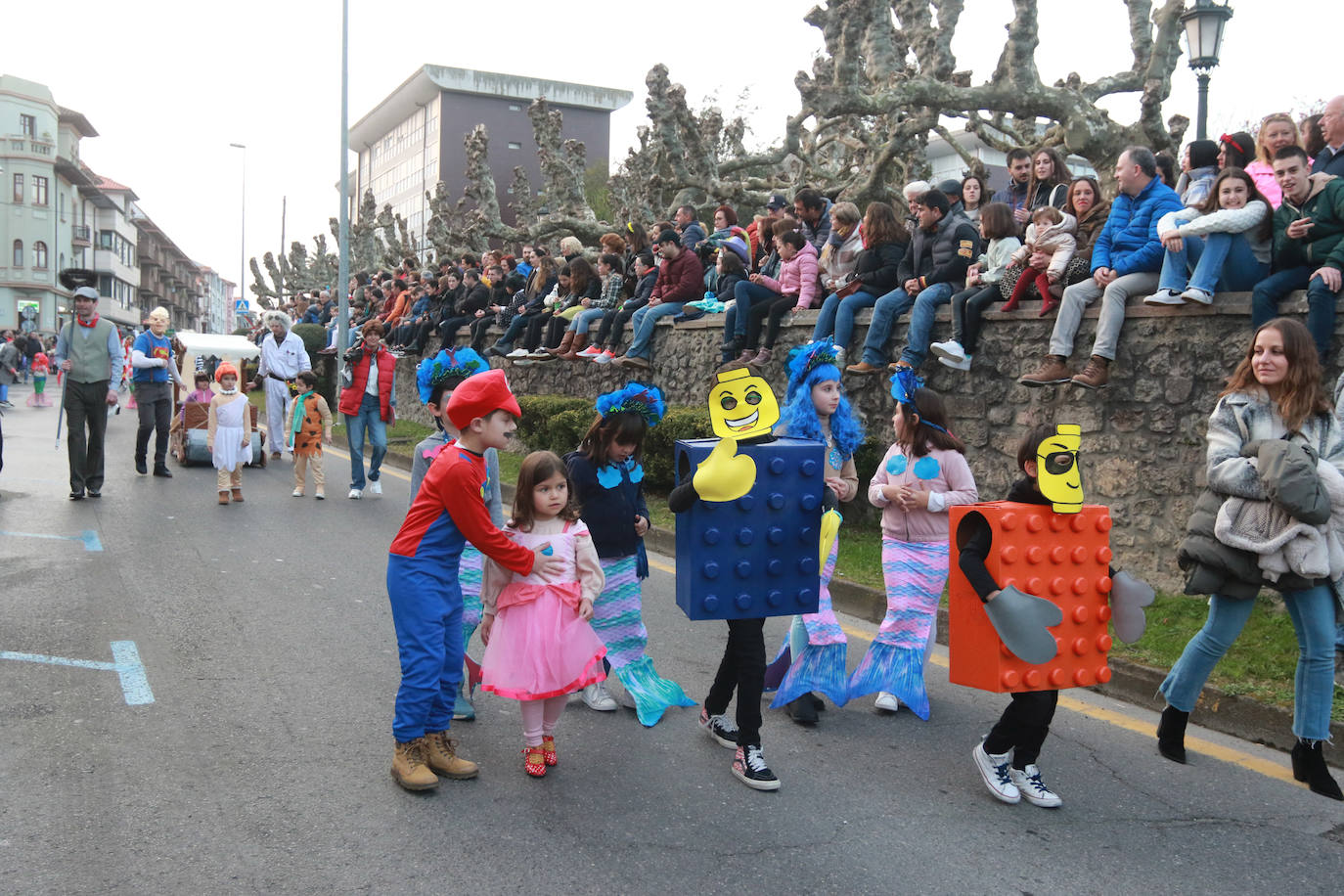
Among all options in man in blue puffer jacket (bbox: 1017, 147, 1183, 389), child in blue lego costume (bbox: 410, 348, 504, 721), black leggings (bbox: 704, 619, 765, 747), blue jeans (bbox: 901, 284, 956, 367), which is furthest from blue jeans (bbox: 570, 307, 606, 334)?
black leggings (bbox: 704, 619, 765, 747)

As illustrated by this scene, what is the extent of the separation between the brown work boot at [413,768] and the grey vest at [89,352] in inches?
351

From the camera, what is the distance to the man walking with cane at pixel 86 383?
37.0 ft

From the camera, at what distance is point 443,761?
4.27 m

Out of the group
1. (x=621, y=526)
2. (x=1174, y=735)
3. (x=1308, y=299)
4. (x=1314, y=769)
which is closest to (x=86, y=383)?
(x=621, y=526)

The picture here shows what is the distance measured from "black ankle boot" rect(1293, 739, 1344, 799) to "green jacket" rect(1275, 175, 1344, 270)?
3234mm

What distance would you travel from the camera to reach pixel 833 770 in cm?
450

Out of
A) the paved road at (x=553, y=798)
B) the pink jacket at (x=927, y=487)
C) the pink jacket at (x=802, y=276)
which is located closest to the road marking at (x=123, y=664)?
the paved road at (x=553, y=798)

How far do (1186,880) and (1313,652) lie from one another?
1.39 m

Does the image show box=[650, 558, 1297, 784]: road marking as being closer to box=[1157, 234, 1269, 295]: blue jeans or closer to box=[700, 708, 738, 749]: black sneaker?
box=[700, 708, 738, 749]: black sneaker

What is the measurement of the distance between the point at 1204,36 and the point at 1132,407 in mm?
5788

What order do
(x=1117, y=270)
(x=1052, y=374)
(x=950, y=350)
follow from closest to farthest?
(x=1117, y=270) → (x=1052, y=374) → (x=950, y=350)

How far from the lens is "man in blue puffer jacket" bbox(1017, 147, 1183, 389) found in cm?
772

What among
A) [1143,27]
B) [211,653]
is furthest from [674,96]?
[211,653]

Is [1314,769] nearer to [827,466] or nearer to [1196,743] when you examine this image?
[1196,743]
